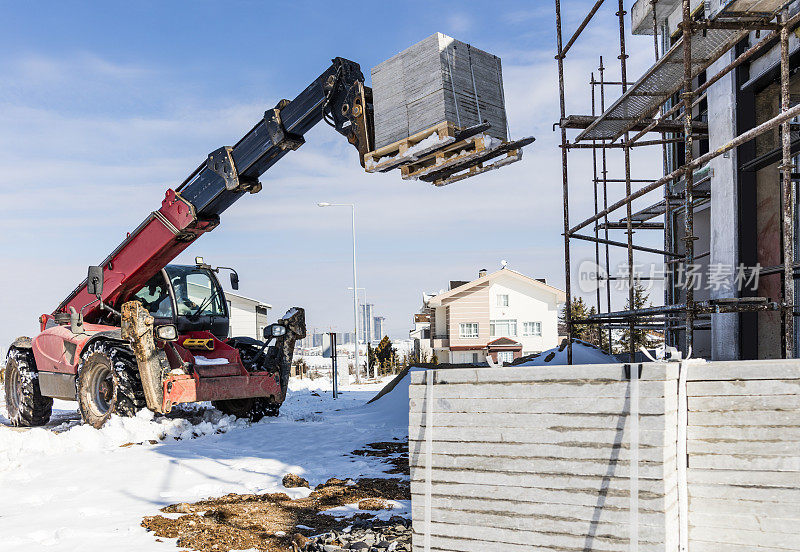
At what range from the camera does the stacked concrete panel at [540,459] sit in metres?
3.73

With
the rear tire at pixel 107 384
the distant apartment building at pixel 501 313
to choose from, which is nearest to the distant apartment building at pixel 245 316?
the distant apartment building at pixel 501 313

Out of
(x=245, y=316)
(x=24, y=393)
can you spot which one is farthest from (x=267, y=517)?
(x=245, y=316)

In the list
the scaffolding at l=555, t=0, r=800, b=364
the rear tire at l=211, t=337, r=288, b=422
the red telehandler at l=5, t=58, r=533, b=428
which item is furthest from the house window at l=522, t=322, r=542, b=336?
the rear tire at l=211, t=337, r=288, b=422

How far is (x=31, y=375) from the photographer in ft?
41.3

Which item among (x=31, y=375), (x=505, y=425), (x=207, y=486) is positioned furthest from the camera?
(x=31, y=375)

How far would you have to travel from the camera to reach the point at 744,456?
3.84m

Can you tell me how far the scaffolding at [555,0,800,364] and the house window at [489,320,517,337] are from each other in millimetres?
28793

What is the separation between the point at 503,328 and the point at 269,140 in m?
34.1

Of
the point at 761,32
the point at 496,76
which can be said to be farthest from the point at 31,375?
the point at 761,32

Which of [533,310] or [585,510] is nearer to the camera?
[585,510]

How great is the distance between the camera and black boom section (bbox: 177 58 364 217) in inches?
340

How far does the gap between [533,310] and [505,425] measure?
39.4m

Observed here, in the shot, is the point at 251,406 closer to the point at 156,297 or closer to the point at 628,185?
the point at 156,297

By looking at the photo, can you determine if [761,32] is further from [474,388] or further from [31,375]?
[31,375]
